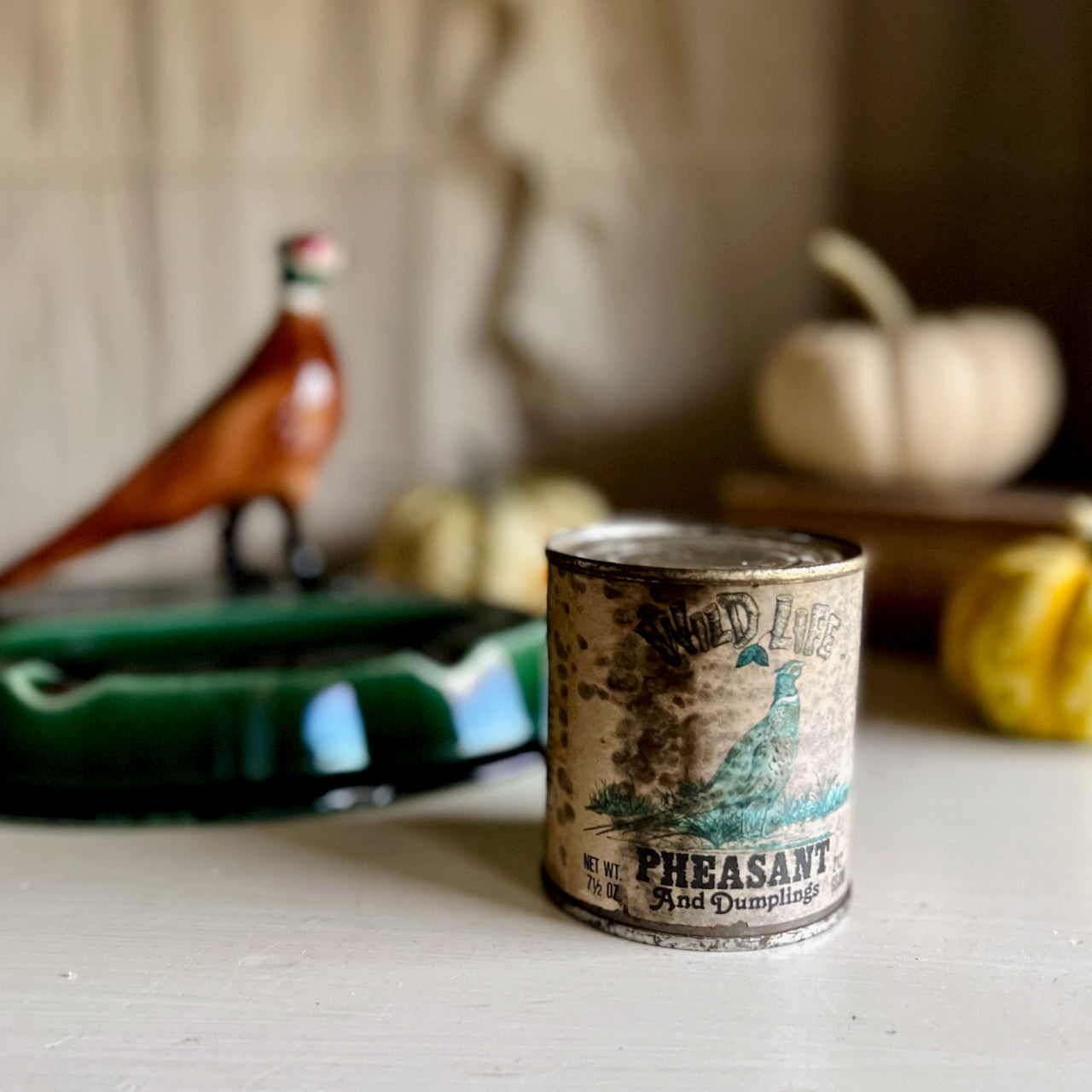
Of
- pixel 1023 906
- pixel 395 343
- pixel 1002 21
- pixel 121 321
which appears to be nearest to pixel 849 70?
pixel 1002 21

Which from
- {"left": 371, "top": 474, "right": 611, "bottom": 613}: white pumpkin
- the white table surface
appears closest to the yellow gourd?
the white table surface

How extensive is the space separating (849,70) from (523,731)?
77cm

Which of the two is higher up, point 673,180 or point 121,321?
point 673,180

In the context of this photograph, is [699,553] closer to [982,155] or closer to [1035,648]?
[1035,648]

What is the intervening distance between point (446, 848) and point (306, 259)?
387 millimetres

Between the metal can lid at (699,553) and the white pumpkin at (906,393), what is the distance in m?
0.46

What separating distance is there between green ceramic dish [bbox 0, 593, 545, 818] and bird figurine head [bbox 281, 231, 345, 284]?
0.23 metres

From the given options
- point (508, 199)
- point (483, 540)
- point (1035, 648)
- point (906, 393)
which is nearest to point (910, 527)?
point (906, 393)

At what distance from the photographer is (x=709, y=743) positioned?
434mm

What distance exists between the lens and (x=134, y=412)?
3.79 ft

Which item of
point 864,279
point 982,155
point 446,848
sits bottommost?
point 446,848

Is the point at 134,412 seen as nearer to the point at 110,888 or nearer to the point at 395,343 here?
the point at 395,343

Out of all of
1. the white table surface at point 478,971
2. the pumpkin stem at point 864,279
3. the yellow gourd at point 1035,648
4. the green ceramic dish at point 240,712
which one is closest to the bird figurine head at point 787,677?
the white table surface at point 478,971

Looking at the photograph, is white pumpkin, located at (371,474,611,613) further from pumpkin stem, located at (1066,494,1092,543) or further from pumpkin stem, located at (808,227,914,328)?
pumpkin stem, located at (1066,494,1092,543)
